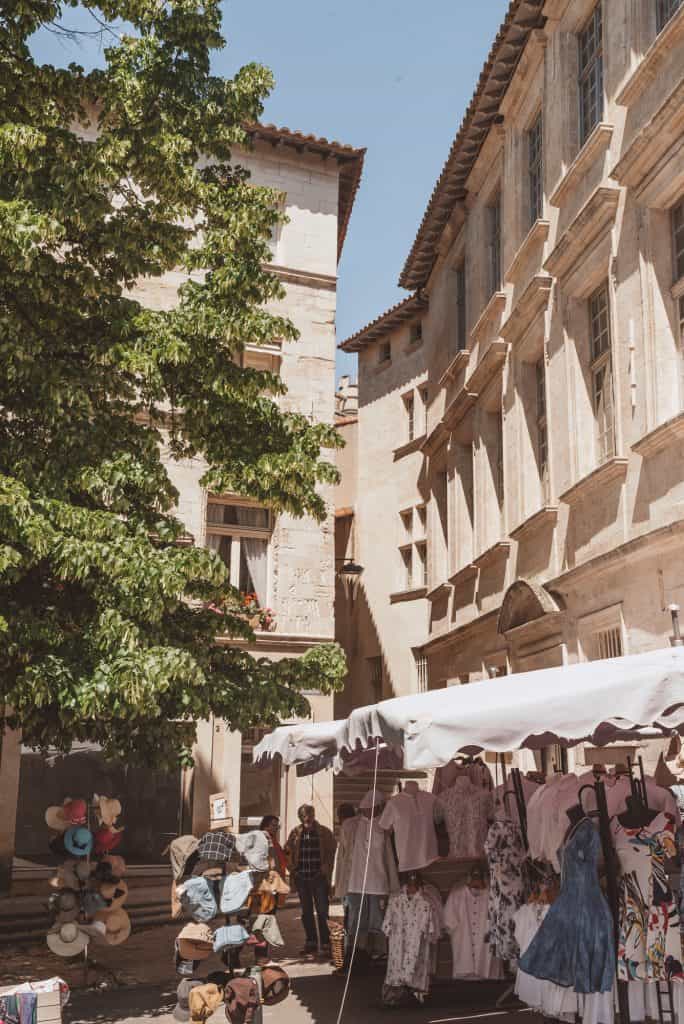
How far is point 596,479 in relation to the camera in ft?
39.2

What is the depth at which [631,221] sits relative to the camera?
1155 cm

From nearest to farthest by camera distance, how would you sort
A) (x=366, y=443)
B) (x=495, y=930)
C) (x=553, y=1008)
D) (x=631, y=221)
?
1. (x=553, y=1008)
2. (x=495, y=930)
3. (x=631, y=221)
4. (x=366, y=443)

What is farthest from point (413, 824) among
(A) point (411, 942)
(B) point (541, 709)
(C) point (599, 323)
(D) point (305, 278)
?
(D) point (305, 278)

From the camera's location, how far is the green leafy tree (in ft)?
29.9

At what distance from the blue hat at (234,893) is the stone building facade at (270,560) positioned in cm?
804

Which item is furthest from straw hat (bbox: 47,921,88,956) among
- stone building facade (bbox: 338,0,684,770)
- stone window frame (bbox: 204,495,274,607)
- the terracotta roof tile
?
the terracotta roof tile

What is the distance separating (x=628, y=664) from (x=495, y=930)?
140 inches

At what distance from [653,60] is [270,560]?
1154cm

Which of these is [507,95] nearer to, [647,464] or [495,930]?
[647,464]

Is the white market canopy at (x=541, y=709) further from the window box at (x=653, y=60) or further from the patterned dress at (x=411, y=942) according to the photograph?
the window box at (x=653, y=60)

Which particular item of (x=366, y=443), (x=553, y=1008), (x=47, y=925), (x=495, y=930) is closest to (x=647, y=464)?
(x=495, y=930)

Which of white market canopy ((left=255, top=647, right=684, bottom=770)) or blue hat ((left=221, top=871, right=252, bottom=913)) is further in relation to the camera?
blue hat ((left=221, top=871, right=252, bottom=913))

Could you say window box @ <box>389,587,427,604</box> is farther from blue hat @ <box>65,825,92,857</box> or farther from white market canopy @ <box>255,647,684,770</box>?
white market canopy @ <box>255,647,684,770</box>

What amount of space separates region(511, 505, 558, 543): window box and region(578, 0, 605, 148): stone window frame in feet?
16.4
